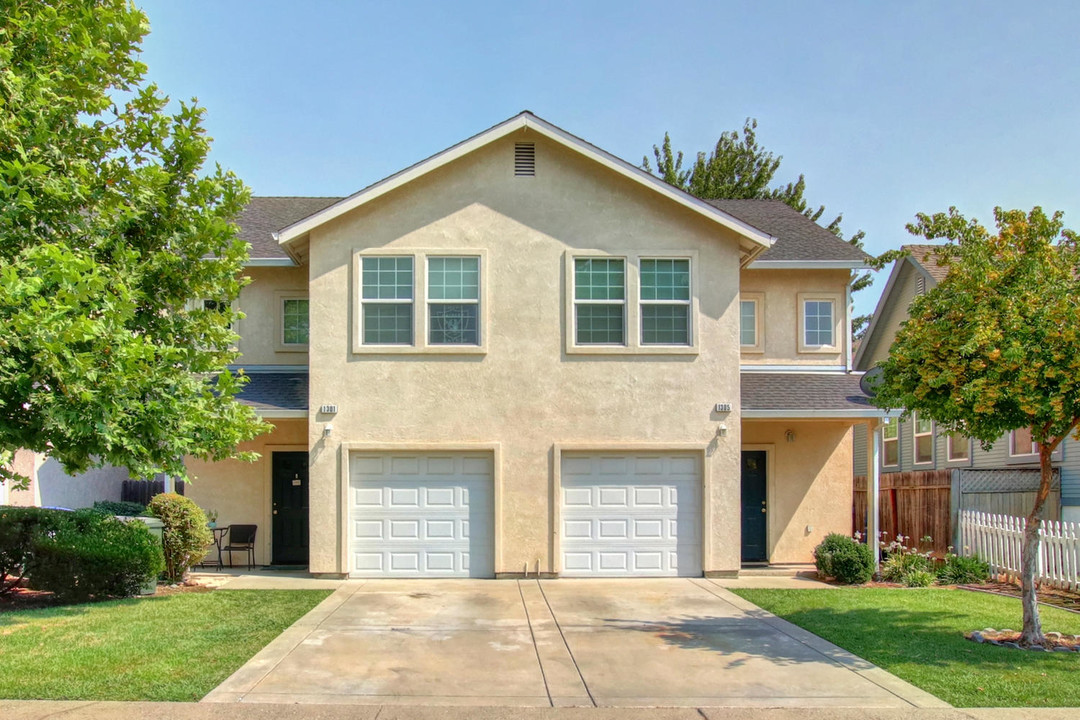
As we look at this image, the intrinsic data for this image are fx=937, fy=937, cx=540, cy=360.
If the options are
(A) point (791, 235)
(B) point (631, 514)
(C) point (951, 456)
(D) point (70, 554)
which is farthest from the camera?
(C) point (951, 456)

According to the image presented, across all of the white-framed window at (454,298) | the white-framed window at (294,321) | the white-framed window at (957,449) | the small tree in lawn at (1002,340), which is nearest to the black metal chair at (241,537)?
the white-framed window at (294,321)

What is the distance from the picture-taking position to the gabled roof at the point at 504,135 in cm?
1584

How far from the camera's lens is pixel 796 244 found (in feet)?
62.8

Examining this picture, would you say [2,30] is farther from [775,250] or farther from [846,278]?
[846,278]

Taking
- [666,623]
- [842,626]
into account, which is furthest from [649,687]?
[842,626]

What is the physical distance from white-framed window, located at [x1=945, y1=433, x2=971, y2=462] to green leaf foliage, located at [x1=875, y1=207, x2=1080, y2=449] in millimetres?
13576

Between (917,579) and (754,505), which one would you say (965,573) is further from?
(754,505)

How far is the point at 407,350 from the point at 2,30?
7.80m

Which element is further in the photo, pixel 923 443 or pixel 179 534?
pixel 923 443

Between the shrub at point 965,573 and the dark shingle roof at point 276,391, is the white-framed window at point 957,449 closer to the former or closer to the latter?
the shrub at point 965,573

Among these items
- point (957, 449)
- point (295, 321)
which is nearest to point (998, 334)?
point (295, 321)

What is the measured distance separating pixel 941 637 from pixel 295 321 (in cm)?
1249

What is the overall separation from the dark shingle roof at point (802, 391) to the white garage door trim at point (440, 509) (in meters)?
4.77

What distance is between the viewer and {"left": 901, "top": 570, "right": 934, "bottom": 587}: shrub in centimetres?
1581
